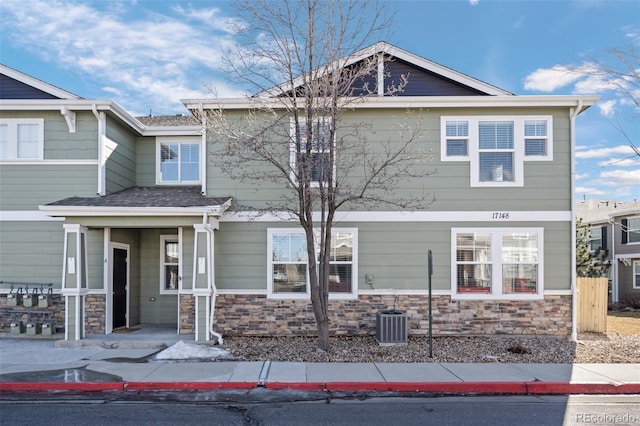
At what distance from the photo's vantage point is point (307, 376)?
8391 millimetres

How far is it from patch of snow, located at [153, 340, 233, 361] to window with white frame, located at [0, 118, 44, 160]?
643 centimetres

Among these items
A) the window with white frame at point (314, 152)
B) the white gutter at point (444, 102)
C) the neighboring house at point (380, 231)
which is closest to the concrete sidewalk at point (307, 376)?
the neighboring house at point (380, 231)

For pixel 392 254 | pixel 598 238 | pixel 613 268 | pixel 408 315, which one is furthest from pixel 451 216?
pixel 598 238

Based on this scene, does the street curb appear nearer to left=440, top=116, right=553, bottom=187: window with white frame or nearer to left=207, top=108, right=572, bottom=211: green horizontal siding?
left=207, top=108, right=572, bottom=211: green horizontal siding

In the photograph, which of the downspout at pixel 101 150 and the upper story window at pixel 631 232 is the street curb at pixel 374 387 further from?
the upper story window at pixel 631 232

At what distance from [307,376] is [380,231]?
15.7ft

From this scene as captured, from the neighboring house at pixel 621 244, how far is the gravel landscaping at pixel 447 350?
1394cm

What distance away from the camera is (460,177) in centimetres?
1223

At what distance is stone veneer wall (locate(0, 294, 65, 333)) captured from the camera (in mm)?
12141

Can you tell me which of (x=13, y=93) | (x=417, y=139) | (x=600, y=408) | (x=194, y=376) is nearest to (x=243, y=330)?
(x=194, y=376)

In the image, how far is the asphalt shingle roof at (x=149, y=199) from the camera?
11.3 m

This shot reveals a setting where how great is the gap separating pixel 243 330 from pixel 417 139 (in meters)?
6.47

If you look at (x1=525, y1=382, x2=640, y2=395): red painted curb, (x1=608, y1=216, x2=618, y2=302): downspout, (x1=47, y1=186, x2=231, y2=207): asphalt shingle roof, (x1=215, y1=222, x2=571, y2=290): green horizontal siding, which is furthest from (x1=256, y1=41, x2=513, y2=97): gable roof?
(x1=608, y1=216, x2=618, y2=302): downspout

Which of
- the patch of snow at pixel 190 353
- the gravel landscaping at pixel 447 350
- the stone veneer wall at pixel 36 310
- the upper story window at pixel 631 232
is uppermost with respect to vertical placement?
the upper story window at pixel 631 232
